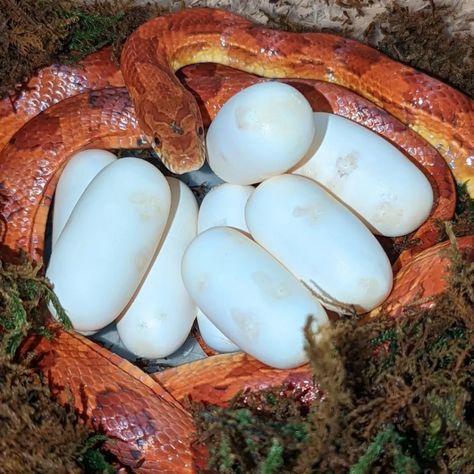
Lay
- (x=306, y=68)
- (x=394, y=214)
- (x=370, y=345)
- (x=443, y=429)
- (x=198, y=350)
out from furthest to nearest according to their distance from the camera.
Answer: (x=306, y=68) < (x=198, y=350) < (x=394, y=214) < (x=370, y=345) < (x=443, y=429)

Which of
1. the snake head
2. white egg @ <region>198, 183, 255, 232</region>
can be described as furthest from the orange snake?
white egg @ <region>198, 183, 255, 232</region>

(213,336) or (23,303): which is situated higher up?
(23,303)

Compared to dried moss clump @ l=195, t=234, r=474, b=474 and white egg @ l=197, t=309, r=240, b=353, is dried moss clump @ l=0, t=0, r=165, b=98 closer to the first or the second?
white egg @ l=197, t=309, r=240, b=353

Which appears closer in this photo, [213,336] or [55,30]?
[213,336]

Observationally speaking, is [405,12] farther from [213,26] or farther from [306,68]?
[213,26]

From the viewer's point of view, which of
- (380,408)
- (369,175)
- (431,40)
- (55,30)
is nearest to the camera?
(380,408)

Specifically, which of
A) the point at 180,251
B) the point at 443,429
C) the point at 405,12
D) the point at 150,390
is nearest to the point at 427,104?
the point at 405,12

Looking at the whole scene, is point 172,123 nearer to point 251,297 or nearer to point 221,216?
point 221,216

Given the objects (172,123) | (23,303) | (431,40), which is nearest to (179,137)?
(172,123)
